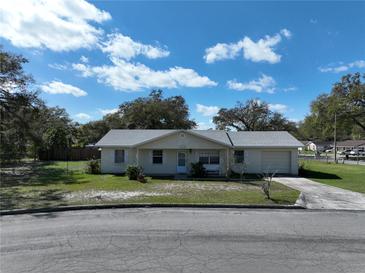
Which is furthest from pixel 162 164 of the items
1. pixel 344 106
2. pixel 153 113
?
pixel 344 106

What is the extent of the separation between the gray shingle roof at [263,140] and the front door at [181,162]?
4.28m

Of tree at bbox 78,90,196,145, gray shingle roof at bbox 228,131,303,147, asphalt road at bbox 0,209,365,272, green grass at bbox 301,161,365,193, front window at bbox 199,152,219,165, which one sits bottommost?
green grass at bbox 301,161,365,193

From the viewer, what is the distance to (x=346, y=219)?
9273mm

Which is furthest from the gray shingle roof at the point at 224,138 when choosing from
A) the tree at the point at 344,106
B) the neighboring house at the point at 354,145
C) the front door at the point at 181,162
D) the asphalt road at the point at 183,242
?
the neighboring house at the point at 354,145

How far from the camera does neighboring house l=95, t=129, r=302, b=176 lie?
24.4 m

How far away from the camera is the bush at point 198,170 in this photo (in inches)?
906

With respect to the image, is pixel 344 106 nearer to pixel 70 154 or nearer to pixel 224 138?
pixel 224 138

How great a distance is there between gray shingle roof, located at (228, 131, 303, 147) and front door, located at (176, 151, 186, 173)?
4.28 m

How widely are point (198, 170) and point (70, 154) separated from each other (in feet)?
86.6

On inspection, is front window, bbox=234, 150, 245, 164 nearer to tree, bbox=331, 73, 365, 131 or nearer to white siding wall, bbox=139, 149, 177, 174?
white siding wall, bbox=139, 149, 177, 174

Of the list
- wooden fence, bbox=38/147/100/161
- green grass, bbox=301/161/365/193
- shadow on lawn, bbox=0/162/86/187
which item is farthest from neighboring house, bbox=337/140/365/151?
shadow on lawn, bbox=0/162/86/187

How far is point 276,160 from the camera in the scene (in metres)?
25.8

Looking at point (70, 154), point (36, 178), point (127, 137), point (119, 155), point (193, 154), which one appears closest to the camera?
point (36, 178)

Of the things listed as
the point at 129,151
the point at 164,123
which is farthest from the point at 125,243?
the point at 164,123
